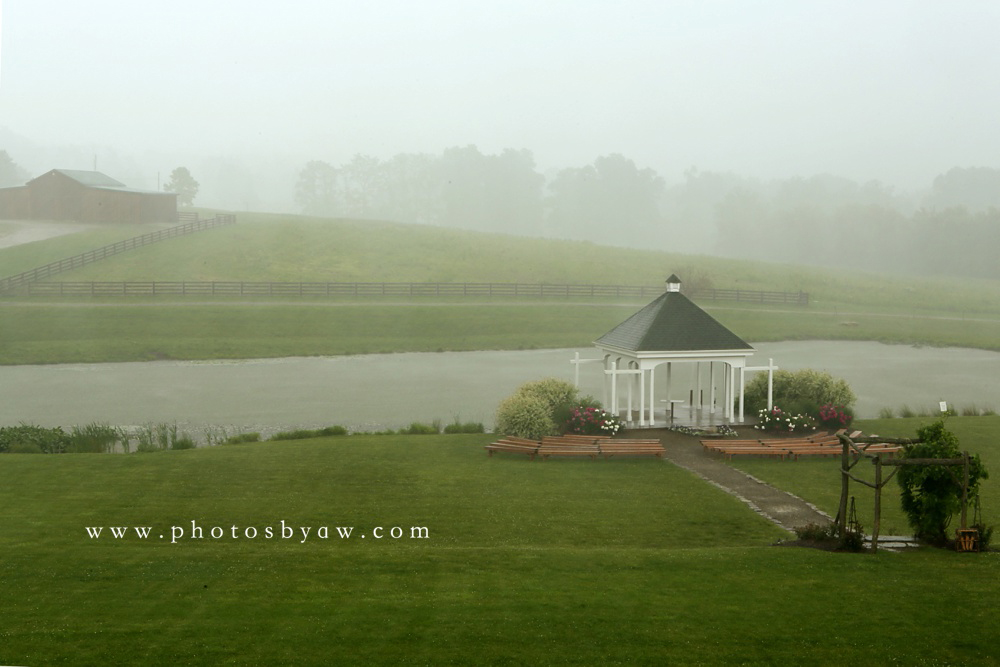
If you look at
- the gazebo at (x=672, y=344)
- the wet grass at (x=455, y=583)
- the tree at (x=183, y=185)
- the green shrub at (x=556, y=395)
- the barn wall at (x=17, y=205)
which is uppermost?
the tree at (x=183, y=185)

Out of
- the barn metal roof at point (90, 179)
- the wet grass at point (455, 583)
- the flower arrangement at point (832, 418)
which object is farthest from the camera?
the barn metal roof at point (90, 179)

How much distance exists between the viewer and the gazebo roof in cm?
2506

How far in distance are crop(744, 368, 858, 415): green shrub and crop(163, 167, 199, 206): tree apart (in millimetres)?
103253

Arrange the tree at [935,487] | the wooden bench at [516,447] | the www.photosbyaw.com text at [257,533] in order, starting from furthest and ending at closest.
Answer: the wooden bench at [516,447] < the www.photosbyaw.com text at [257,533] < the tree at [935,487]

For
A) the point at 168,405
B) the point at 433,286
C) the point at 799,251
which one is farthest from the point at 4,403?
the point at 799,251

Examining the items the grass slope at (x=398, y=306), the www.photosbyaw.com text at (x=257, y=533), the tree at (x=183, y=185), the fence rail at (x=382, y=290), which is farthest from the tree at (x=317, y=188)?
the www.photosbyaw.com text at (x=257, y=533)

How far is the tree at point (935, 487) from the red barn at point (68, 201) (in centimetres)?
7869

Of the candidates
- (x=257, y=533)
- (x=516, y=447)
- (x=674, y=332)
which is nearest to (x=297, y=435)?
(x=516, y=447)

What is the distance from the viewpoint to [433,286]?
212 feet

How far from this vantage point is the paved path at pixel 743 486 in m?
16.2

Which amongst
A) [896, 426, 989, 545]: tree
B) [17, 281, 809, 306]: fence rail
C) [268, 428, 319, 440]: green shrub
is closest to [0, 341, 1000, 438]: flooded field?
[268, 428, 319, 440]: green shrub

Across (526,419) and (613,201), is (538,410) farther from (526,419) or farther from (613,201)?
(613,201)

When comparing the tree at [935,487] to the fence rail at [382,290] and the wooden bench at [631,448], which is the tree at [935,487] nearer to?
the wooden bench at [631,448]

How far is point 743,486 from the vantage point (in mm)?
18891
